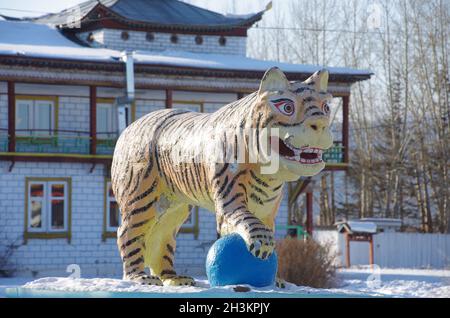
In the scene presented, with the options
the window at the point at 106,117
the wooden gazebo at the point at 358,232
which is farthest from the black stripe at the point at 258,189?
the wooden gazebo at the point at 358,232

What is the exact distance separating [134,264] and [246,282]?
2.10m

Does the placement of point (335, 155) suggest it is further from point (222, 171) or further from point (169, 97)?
point (222, 171)

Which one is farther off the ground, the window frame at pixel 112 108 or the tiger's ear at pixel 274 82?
the window frame at pixel 112 108

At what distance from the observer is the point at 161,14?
38875mm

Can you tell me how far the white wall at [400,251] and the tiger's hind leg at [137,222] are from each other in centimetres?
2334

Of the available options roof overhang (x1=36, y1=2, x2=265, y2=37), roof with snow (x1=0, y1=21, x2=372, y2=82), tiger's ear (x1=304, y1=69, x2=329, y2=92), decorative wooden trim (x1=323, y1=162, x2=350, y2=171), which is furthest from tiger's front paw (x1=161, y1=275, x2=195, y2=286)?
roof overhang (x1=36, y1=2, x2=265, y2=37)

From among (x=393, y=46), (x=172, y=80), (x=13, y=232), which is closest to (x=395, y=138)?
(x=393, y=46)

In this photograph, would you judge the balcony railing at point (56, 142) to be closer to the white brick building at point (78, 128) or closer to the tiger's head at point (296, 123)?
the white brick building at point (78, 128)

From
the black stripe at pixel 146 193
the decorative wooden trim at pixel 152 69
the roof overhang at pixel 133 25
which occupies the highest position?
the roof overhang at pixel 133 25

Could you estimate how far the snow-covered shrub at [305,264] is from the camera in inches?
1013

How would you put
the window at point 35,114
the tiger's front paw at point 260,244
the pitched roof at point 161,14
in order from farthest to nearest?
the pitched roof at point 161,14 → the window at point 35,114 → the tiger's front paw at point 260,244
